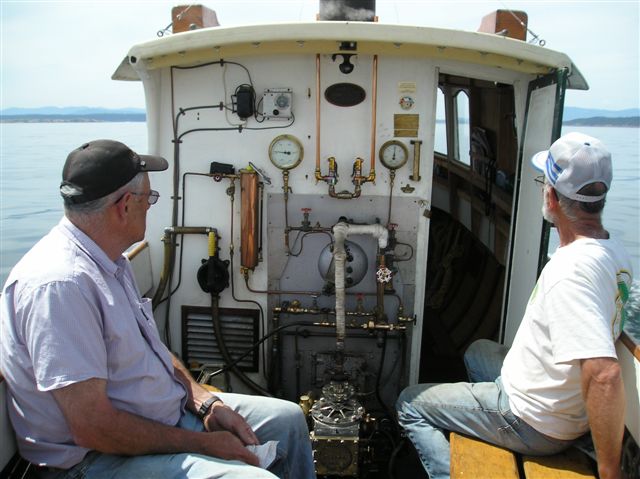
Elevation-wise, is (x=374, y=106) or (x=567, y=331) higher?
(x=374, y=106)

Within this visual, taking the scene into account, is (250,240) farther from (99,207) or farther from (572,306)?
(572,306)

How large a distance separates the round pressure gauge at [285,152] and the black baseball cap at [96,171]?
180cm

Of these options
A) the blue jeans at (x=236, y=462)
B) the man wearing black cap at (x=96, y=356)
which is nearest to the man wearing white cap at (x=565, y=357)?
the blue jeans at (x=236, y=462)

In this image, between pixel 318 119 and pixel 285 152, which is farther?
pixel 285 152

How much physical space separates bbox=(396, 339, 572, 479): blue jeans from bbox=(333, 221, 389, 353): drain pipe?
38.1 inches

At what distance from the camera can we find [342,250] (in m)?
3.75

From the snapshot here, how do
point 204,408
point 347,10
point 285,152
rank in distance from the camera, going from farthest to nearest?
point 285,152 < point 347,10 < point 204,408

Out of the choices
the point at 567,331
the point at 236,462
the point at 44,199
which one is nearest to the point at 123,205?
the point at 236,462

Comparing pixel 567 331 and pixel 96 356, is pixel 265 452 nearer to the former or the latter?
pixel 96 356

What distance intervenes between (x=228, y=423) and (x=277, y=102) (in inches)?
87.4

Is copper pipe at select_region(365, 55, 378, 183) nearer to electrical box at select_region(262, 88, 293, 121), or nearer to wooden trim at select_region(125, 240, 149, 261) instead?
electrical box at select_region(262, 88, 293, 121)

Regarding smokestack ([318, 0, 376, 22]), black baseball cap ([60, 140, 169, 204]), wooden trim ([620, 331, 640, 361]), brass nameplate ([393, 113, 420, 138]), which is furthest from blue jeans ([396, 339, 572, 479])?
smokestack ([318, 0, 376, 22])

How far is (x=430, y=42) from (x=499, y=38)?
41 centimetres

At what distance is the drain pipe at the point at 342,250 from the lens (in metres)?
3.74
